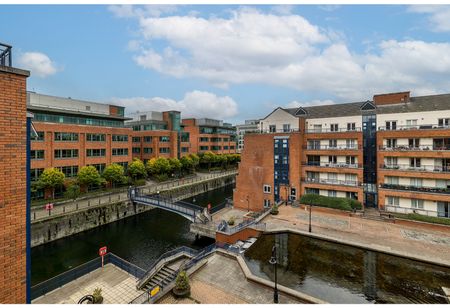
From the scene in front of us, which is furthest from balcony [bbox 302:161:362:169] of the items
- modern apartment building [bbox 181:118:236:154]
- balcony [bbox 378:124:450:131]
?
modern apartment building [bbox 181:118:236:154]

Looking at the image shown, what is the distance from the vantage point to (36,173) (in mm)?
35812

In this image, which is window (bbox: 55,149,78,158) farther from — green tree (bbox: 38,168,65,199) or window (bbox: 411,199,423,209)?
window (bbox: 411,199,423,209)

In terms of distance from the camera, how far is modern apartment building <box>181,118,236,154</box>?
256 ft

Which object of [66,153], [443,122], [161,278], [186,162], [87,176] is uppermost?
[443,122]

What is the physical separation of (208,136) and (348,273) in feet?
223

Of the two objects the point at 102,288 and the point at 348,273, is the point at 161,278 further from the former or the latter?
the point at 348,273

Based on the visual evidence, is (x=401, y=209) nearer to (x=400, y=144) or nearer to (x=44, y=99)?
(x=400, y=144)

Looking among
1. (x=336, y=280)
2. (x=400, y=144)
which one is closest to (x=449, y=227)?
(x=400, y=144)

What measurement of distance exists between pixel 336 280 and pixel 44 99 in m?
50.8

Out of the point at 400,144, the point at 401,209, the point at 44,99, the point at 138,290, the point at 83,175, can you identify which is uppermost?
the point at 44,99

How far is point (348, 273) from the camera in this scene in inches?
675

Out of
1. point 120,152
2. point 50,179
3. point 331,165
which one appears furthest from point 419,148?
point 120,152

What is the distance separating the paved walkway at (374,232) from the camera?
20.4 m

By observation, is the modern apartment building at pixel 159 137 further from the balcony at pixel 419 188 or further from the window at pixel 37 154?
the balcony at pixel 419 188
